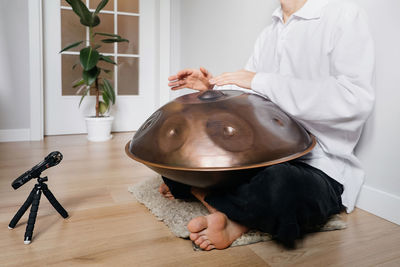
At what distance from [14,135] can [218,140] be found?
2399 millimetres

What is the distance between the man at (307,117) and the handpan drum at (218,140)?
7 cm

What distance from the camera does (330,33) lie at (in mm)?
1344

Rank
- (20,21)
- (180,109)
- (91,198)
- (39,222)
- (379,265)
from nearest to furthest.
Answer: (379,265), (180,109), (39,222), (91,198), (20,21)

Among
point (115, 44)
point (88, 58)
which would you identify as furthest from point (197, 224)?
point (115, 44)

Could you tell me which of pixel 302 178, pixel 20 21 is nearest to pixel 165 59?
pixel 20 21

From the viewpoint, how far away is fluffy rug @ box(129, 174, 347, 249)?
119 cm

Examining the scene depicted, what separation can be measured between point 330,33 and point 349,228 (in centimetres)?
72

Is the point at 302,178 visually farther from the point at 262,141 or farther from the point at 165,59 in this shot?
the point at 165,59

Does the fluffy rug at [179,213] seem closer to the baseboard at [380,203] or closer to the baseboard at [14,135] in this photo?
the baseboard at [380,203]

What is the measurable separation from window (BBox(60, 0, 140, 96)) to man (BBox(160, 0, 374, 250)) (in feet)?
6.55

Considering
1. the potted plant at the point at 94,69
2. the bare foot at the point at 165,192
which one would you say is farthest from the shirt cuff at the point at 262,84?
the potted plant at the point at 94,69

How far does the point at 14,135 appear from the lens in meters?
2.88

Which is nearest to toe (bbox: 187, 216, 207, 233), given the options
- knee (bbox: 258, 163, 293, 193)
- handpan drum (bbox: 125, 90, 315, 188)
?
handpan drum (bbox: 125, 90, 315, 188)

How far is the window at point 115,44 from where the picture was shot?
10.4ft
